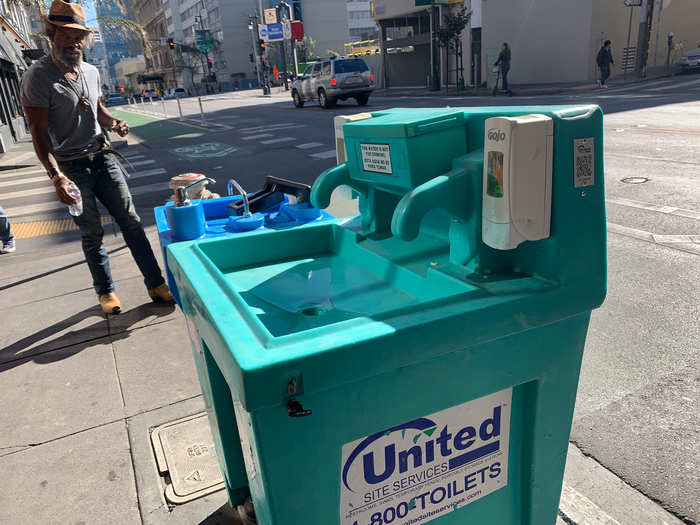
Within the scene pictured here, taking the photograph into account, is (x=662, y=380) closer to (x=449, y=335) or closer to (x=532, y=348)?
(x=532, y=348)

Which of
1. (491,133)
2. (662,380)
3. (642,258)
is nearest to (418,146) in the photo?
(491,133)

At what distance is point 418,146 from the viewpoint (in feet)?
4.27

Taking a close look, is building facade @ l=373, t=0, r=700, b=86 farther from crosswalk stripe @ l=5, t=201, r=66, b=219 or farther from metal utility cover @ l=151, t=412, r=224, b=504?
metal utility cover @ l=151, t=412, r=224, b=504

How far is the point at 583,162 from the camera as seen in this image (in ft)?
3.88

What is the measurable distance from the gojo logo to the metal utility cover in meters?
1.90

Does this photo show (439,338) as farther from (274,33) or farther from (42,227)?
(274,33)

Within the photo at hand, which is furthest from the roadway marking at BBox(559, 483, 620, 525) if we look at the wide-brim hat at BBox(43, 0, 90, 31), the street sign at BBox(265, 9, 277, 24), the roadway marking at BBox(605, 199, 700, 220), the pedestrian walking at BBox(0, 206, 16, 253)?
the street sign at BBox(265, 9, 277, 24)

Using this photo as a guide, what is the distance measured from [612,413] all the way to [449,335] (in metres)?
1.91

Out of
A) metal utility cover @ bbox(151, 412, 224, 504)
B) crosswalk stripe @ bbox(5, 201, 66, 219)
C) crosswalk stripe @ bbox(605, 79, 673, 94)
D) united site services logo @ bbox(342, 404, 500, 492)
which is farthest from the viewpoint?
crosswalk stripe @ bbox(605, 79, 673, 94)

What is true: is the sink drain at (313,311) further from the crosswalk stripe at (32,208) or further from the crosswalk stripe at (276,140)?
the crosswalk stripe at (276,140)

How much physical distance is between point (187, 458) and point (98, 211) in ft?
6.90

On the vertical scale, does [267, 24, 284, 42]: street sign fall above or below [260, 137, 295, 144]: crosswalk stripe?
above

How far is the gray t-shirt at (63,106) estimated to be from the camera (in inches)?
133

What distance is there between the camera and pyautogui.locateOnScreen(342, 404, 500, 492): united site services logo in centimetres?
120
